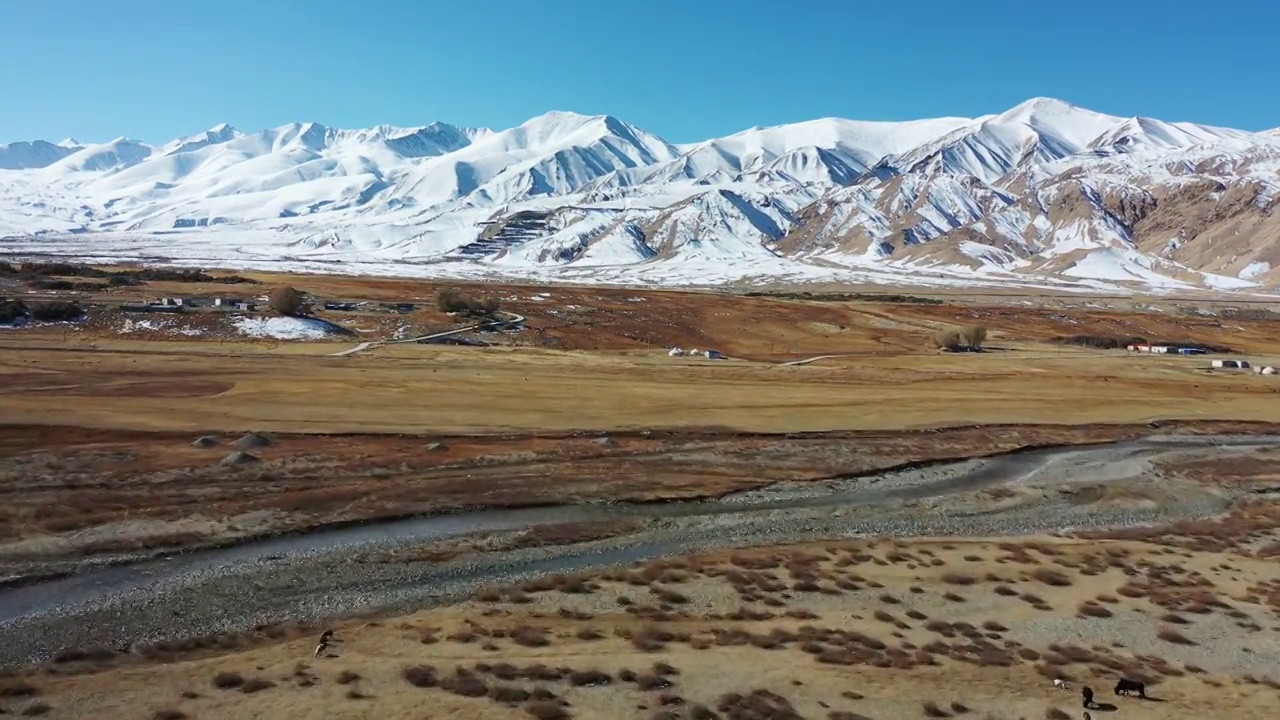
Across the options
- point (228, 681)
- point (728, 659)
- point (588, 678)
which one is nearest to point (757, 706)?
point (728, 659)

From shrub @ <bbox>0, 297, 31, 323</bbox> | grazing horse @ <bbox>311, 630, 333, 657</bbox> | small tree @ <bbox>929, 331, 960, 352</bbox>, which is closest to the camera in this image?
grazing horse @ <bbox>311, 630, 333, 657</bbox>

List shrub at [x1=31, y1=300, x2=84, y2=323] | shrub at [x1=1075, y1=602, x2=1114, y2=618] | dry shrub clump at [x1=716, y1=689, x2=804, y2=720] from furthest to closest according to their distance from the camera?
shrub at [x1=31, y1=300, x2=84, y2=323] → shrub at [x1=1075, y1=602, x2=1114, y2=618] → dry shrub clump at [x1=716, y1=689, x2=804, y2=720]

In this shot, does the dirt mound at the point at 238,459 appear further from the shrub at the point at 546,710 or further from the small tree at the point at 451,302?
the small tree at the point at 451,302

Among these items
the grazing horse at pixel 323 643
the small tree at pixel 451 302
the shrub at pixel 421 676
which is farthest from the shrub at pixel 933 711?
the small tree at pixel 451 302

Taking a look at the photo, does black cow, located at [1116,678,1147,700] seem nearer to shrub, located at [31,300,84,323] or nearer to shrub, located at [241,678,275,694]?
shrub, located at [241,678,275,694]

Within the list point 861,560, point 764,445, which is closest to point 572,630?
point 861,560

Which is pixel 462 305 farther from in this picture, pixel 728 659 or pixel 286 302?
pixel 728 659

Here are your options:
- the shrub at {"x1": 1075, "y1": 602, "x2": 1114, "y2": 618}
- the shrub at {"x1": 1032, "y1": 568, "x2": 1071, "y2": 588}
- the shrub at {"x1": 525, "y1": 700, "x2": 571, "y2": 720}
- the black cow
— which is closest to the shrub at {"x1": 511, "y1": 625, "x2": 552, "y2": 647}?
the shrub at {"x1": 525, "y1": 700, "x2": 571, "y2": 720}
